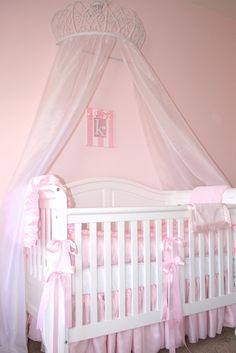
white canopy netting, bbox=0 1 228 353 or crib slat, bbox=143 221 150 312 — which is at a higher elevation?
white canopy netting, bbox=0 1 228 353

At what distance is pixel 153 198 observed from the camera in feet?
8.61

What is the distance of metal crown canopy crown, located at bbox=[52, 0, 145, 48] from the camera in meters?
2.08

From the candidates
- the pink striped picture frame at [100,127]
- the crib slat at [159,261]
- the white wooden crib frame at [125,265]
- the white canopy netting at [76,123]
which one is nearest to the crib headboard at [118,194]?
the white canopy netting at [76,123]

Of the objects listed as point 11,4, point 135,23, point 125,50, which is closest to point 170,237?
point 125,50

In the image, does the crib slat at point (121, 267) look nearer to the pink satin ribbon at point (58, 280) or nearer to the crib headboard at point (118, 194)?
the pink satin ribbon at point (58, 280)

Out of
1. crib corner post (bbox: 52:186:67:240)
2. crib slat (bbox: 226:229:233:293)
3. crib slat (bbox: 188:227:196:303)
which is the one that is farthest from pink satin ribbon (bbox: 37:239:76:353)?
crib slat (bbox: 226:229:233:293)

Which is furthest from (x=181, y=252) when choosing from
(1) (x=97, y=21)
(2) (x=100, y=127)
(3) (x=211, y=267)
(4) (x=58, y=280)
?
(1) (x=97, y=21)

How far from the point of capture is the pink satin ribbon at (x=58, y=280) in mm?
1477

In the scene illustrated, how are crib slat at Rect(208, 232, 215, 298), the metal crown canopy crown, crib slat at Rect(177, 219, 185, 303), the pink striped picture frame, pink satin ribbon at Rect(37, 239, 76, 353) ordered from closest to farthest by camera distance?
pink satin ribbon at Rect(37, 239, 76, 353)
crib slat at Rect(177, 219, 185, 303)
crib slat at Rect(208, 232, 215, 298)
the metal crown canopy crown
the pink striped picture frame

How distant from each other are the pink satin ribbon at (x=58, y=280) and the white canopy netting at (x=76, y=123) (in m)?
0.35

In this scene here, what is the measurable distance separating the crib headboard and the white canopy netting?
0.44ft

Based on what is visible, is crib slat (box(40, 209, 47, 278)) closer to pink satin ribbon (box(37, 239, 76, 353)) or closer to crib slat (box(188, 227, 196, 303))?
pink satin ribbon (box(37, 239, 76, 353))

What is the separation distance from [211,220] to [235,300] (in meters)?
0.58

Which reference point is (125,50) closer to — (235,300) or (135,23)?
(135,23)
